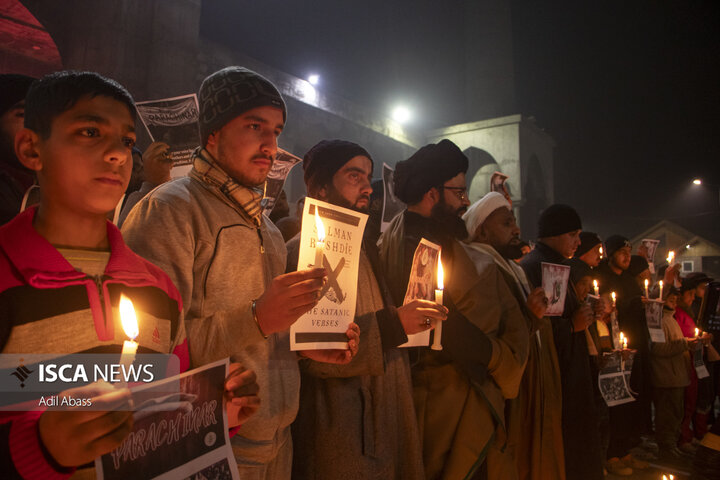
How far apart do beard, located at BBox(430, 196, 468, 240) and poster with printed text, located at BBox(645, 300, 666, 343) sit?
13.5 feet

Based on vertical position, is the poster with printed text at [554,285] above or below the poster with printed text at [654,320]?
above

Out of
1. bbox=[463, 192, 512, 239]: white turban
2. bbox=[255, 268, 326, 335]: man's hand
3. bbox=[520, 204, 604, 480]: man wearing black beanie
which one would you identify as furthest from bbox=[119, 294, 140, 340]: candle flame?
bbox=[520, 204, 604, 480]: man wearing black beanie

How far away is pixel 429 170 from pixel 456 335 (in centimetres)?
111

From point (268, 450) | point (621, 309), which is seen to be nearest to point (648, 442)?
point (621, 309)

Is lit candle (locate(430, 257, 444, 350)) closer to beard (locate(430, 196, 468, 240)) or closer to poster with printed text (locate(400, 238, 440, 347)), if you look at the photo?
poster with printed text (locate(400, 238, 440, 347))

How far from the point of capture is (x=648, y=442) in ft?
21.8

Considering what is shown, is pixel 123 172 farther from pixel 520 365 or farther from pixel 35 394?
pixel 520 365

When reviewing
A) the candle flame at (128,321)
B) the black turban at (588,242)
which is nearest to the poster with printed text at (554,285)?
the black turban at (588,242)

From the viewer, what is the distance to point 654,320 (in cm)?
568

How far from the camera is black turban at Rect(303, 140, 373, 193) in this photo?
2451mm

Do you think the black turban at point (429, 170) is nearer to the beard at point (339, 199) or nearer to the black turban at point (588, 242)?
the beard at point (339, 199)

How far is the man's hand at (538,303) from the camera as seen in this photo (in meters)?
3.01

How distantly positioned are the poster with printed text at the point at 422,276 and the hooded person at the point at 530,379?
744mm

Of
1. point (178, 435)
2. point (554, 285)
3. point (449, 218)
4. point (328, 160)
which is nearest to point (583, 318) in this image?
point (554, 285)
